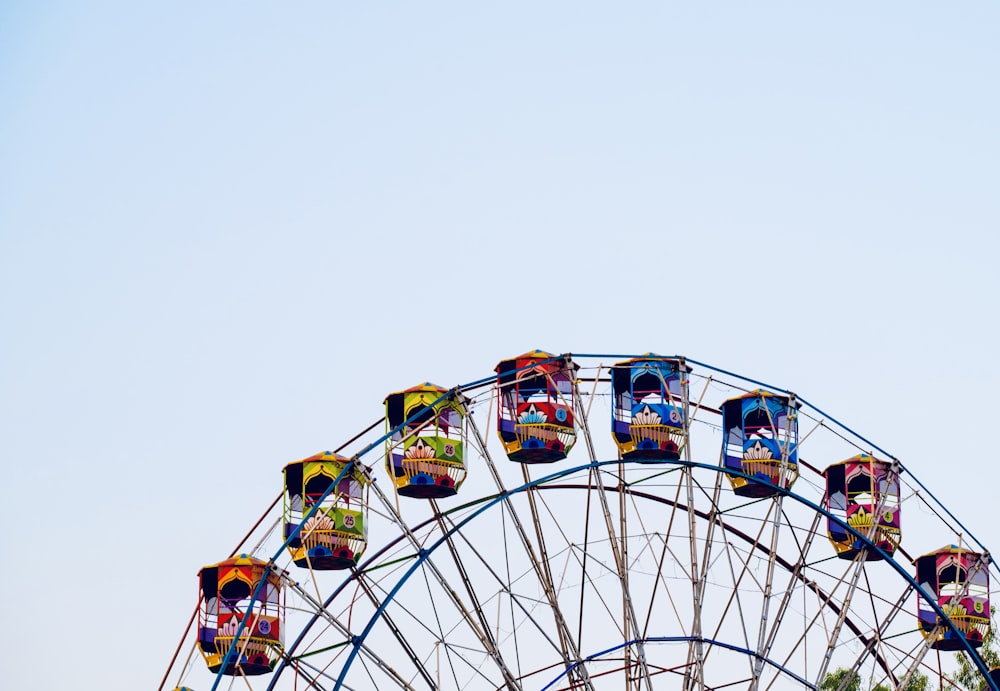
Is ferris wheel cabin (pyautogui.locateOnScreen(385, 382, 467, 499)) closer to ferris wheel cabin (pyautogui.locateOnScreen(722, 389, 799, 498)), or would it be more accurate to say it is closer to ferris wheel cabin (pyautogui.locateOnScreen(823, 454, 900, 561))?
ferris wheel cabin (pyautogui.locateOnScreen(722, 389, 799, 498))

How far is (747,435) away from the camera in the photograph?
31.9m

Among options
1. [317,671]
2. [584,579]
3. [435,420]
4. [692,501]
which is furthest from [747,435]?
[317,671]

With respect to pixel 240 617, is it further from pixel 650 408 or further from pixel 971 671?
pixel 971 671

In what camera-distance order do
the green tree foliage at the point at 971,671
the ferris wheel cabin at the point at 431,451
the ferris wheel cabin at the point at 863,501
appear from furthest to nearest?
the green tree foliage at the point at 971,671
the ferris wheel cabin at the point at 863,501
the ferris wheel cabin at the point at 431,451

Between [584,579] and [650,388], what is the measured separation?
3863 millimetres

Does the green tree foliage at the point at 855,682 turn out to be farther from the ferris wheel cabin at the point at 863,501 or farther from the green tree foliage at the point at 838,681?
the ferris wheel cabin at the point at 863,501

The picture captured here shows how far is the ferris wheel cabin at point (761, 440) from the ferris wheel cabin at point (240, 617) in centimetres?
893

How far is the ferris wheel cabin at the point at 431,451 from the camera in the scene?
29.3 m

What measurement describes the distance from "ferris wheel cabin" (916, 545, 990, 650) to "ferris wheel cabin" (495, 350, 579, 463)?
9.57 m

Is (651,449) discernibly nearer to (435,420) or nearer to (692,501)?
(692,501)

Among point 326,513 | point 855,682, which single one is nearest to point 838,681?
point 855,682

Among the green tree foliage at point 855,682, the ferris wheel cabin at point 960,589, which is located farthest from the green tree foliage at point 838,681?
the ferris wheel cabin at point 960,589

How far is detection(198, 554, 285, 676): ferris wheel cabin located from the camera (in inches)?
1180

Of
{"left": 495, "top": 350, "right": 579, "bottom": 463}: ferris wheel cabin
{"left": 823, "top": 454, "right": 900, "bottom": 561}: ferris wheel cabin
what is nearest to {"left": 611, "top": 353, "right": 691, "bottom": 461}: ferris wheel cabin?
{"left": 495, "top": 350, "right": 579, "bottom": 463}: ferris wheel cabin
